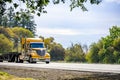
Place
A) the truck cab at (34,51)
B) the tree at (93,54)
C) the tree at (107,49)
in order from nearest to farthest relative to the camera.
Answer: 1. the truck cab at (34,51)
2. the tree at (107,49)
3. the tree at (93,54)

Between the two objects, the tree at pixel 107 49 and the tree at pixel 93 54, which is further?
the tree at pixel 93 54

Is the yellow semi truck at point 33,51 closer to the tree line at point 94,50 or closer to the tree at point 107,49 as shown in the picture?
the tree line at point 94,50

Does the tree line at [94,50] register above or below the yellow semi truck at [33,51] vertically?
above

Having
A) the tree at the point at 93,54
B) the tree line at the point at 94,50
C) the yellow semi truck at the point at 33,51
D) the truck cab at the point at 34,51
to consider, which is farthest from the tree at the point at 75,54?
the truck cab at the point at 34,51

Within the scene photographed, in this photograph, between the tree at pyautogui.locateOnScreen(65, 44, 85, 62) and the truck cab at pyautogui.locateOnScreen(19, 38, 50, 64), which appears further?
the tree at pyautogui.locateOnScreen(65, 44, 85, 62)

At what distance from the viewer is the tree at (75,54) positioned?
108 metres

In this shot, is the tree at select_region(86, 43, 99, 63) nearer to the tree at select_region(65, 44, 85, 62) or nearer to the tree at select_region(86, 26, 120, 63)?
the tree at select_region(86, 26, 120, 63)

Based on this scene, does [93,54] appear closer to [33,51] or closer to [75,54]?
[75,54]

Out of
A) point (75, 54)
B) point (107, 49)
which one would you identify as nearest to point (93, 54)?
point (107, 49)

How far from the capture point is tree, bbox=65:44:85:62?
4245 inches

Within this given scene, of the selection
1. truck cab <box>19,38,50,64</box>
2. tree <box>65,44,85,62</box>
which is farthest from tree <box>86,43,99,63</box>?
truck cab <box>19,38,50,64</box>

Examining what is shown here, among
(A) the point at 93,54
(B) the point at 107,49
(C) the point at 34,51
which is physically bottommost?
(C) the point at 34,51

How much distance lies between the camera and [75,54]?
357ft

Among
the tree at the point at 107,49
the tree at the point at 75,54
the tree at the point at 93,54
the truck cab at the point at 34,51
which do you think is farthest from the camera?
the tree at the point at 75,54
